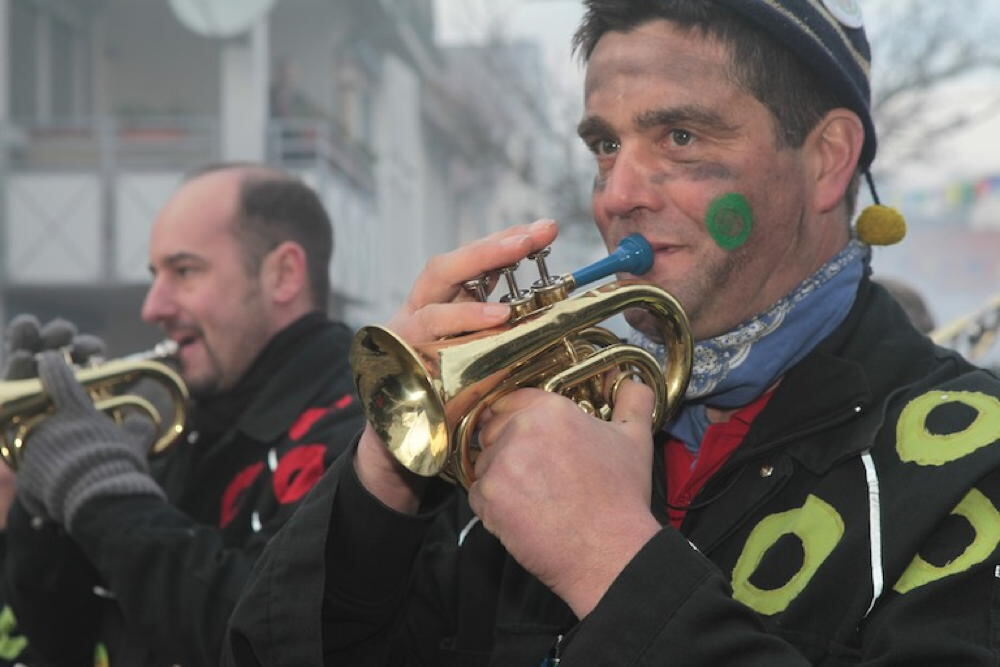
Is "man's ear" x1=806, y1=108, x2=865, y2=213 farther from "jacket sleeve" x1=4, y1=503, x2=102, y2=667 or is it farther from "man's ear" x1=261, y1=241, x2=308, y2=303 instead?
"jacket sleeve" x1=4, y1=503, x2=102, y2=667

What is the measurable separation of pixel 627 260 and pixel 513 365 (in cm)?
34

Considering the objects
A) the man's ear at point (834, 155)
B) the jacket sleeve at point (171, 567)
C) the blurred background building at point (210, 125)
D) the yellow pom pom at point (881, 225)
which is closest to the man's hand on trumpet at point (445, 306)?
the man's ear at point (834, 155)

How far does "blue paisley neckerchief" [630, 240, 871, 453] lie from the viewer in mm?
2141

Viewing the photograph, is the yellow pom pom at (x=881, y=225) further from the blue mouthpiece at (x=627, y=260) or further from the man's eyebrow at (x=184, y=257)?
the man's eyebrow at (x=184, y=257)

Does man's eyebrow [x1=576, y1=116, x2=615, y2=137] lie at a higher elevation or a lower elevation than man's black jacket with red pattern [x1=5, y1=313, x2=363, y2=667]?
higher

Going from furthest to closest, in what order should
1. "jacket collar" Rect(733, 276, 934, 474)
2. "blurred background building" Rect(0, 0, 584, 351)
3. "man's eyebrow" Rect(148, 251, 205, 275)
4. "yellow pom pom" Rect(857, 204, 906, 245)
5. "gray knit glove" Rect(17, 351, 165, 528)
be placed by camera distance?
"blurred background building" Rect(0, 0, 584, 351)
"man's eyebrow" Rect(148, 251, 205, 275)
"gray knit glove" Rect(17, 351, 165, 528)
"yellow pom pom" Rect(857, 204, 906, 245)
"jacket collar" Rect(733, 276, 934, 474)

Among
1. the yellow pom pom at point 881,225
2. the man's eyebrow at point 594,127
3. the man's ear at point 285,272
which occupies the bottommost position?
the man's ear at point 285,272

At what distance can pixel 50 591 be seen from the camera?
3.47 metres

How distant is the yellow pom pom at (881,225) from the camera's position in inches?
91.9

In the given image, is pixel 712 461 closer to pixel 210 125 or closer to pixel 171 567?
pixel 171 567

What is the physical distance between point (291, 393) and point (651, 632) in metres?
2.06

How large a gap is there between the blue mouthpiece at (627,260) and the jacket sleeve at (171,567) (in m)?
1.23

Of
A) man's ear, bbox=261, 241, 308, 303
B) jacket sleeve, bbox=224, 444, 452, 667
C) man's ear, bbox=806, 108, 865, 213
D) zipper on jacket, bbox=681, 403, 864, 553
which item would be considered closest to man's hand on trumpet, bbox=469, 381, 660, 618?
zipper on jacket, bbox=681, 403, 864, 553

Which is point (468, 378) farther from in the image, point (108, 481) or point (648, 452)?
point (108, 481)
